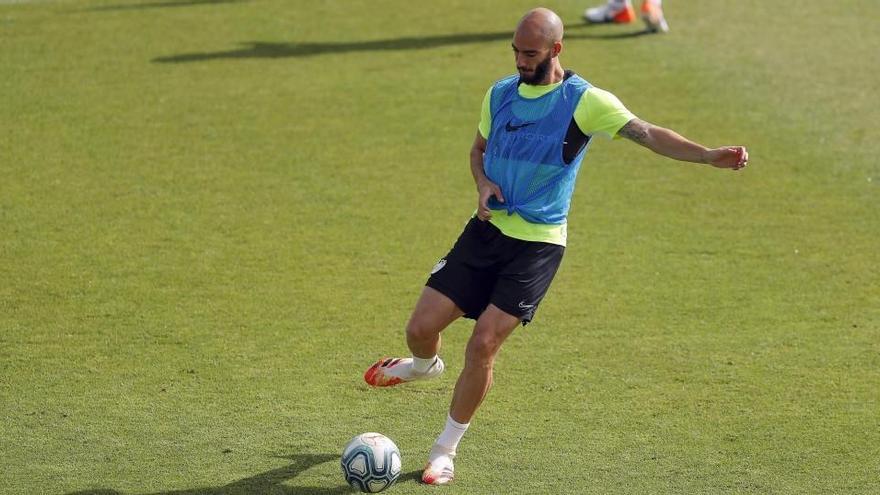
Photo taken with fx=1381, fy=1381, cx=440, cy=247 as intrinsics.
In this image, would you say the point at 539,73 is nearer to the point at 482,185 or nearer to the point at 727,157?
the point at 482,185

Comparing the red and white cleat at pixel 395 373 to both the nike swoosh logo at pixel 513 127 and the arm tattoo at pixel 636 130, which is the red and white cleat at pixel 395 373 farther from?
the arm tattoo at pixel 636 130

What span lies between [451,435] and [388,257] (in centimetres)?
377

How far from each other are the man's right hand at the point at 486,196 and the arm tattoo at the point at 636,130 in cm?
76

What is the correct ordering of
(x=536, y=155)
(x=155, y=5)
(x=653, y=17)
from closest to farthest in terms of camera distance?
(x=536, y=155), (x=653, y=17), (x=155, y=5)

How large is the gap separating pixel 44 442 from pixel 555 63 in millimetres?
3672

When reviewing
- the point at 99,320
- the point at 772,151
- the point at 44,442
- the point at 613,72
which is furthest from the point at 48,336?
the point at 613,72

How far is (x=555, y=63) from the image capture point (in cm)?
766

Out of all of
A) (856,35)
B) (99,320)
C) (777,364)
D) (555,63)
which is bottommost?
(856,35)

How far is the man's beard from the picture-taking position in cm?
754

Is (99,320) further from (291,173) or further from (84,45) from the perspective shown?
(84,45)

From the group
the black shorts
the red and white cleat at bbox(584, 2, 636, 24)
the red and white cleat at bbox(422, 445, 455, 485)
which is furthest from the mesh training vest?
the red and white cleat at bbox(584, 2, 636, 24)

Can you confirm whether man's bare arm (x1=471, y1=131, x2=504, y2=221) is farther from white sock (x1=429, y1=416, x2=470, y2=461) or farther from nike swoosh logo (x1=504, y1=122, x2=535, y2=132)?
white sock (x1=429, y1=416, x2=470, y2=461)

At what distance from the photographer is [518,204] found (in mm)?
7688

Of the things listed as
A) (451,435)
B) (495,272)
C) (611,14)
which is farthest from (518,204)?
→ (611,14)
